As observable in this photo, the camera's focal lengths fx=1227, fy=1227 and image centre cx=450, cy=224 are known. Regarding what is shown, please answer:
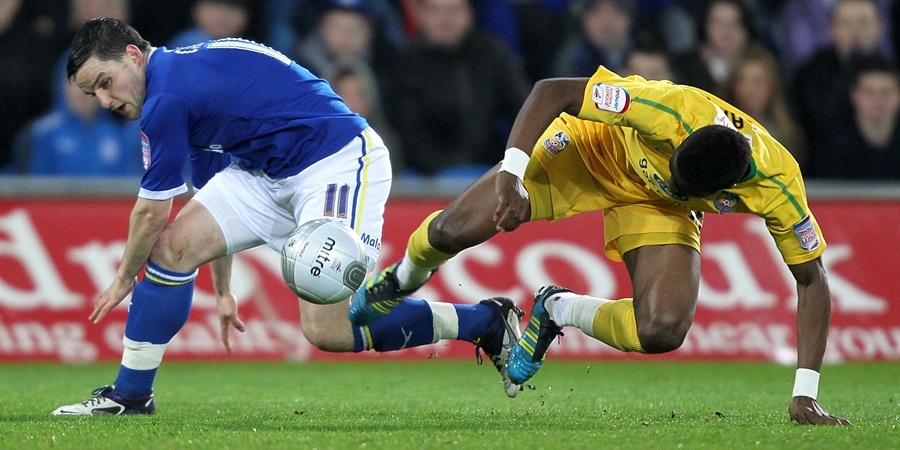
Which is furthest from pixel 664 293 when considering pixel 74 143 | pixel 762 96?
pixel 74 143

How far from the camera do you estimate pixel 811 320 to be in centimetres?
504

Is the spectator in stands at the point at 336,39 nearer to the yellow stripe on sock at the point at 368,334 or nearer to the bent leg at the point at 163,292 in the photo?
the yellow stripe on sock at the point at 368,334

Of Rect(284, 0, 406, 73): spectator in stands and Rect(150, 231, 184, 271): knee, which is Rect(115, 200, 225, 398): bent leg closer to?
Rect(150, 231, 184, 271): knee

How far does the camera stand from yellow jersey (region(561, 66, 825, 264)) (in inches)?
198

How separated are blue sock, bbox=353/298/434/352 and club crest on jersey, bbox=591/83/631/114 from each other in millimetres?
1408

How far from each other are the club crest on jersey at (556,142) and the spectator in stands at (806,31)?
5.96 m

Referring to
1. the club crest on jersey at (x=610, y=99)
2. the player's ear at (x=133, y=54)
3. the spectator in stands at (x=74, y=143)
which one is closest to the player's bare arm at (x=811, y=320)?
the club crest on jersey at (x=610, y=99)

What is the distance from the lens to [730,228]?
902cm

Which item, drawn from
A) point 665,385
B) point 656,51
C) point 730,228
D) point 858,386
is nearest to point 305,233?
point 665,385

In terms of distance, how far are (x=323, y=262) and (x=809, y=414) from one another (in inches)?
81.5

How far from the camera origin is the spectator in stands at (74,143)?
30.8ft

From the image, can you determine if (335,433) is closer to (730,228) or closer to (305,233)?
(305,233)

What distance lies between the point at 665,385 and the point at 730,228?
2.24m

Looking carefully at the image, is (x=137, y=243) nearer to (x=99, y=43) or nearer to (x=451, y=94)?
(x=99, y=43)
